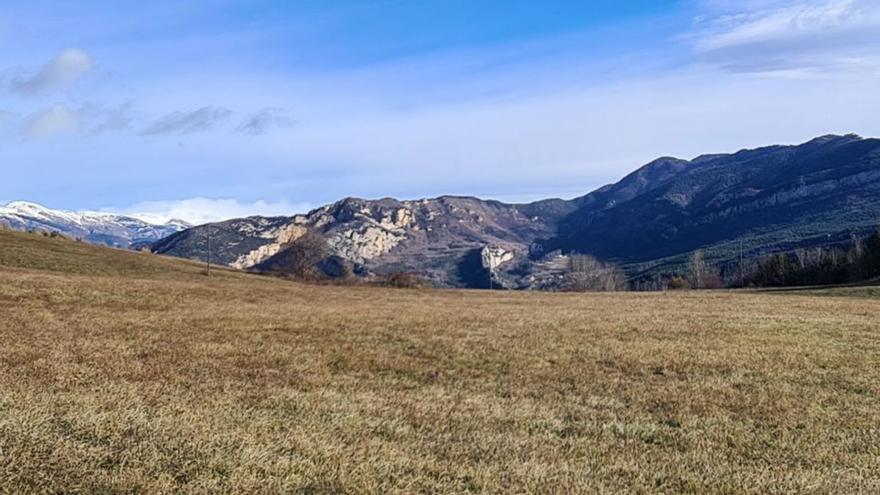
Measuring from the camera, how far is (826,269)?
12888 centimetres

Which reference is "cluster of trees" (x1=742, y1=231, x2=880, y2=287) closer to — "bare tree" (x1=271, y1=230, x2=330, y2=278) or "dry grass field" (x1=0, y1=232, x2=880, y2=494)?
"bare tree" (x1=271, y1=230, x2=330, y2=278)

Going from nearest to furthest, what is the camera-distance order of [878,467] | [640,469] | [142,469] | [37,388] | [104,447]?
1. [142,469]
2. [104,447]
3. [640,469]
4. [878,467]
5. [37,388]

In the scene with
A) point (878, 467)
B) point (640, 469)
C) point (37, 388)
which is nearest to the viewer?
point (640, 469)

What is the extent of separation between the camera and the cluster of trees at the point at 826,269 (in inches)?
4535

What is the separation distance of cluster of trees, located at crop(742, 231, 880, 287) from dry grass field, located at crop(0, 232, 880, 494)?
101 metres

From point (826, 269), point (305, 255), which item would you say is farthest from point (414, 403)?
point (826, 269)

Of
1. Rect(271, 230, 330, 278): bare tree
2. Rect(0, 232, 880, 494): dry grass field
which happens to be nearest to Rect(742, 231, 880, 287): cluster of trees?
Rect(271, 230, 330, 278): bare tree

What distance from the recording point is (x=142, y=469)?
25.5ft

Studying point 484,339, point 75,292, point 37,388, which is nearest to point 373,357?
point 484,339

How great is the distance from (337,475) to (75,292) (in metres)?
28.3

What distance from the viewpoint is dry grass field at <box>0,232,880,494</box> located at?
331 inches

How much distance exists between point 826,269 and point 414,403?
451 ft

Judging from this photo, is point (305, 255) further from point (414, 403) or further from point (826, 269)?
point (826, 269)

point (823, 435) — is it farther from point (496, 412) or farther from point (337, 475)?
point (337, 475)
